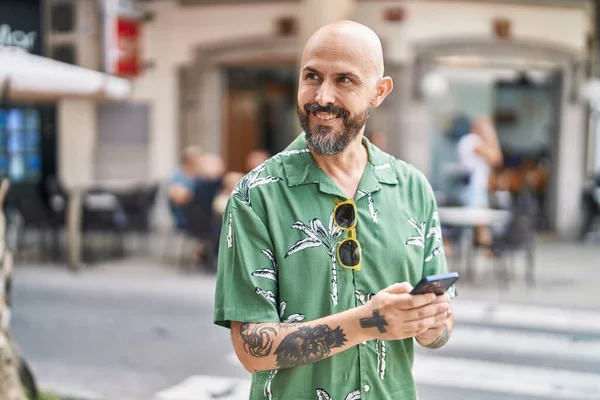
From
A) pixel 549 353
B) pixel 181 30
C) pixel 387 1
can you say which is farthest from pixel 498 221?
pixel 181 30

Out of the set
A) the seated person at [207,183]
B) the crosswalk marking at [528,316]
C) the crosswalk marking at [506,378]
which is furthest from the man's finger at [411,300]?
the seated person at [207,183]

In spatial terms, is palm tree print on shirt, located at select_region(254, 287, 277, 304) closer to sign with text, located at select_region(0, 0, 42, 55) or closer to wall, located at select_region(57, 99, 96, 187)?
wall, located at select_region(57, 99, 96, 187)

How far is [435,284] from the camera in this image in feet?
5.76

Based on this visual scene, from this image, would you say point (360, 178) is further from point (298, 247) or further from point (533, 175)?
point (533, 175)

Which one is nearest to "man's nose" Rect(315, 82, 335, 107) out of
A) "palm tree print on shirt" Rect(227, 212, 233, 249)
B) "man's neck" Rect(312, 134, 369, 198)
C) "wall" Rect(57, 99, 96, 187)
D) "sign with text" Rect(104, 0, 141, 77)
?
"man's neck" Rect(312, 134, 369, 198)

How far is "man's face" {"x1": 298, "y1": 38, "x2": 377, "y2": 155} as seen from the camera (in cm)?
194

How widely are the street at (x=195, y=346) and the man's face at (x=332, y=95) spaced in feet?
13.2

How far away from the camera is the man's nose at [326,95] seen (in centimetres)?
194

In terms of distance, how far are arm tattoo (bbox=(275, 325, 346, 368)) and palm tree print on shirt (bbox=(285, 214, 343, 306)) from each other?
99mm

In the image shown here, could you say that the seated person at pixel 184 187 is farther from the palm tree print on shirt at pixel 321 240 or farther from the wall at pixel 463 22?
the palm tree print on shirt at pixel 321 240

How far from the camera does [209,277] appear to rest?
422 inches

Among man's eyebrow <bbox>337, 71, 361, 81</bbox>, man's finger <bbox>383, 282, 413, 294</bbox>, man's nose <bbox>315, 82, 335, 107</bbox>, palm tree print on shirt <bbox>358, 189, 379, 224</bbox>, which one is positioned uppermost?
man's eyebrow <bbox>337, 71, 361, 81</bbox>

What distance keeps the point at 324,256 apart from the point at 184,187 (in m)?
10.1

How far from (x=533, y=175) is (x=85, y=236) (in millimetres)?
8834
